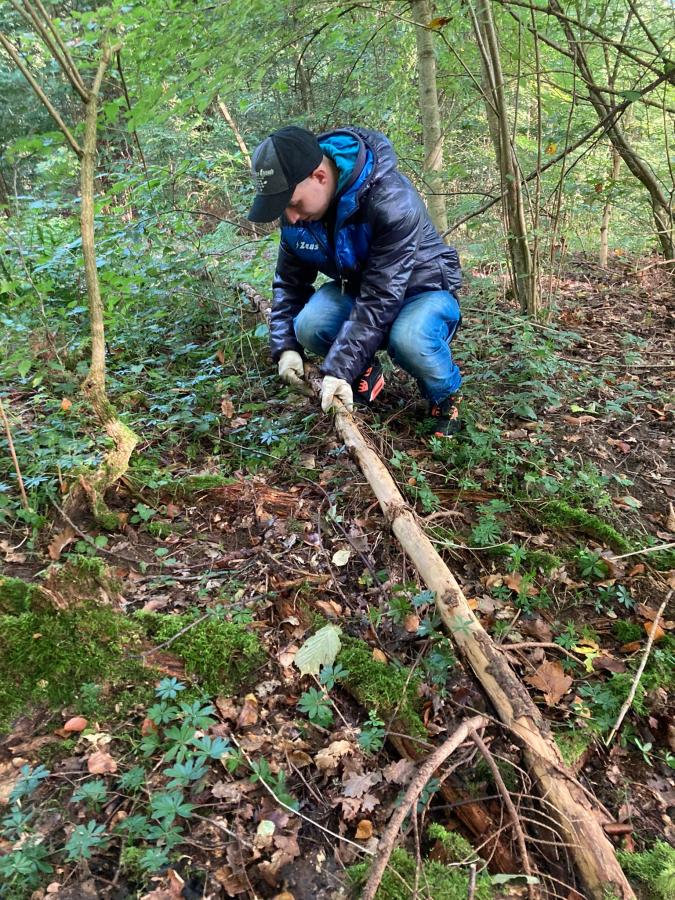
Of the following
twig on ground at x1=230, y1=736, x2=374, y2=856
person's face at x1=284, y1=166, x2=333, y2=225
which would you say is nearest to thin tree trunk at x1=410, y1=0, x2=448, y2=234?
person's face at x1=284, y1=166, x2=333, y2=225

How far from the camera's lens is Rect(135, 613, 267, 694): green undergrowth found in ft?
6.18

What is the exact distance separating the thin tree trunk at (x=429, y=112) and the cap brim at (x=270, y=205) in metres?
3.04

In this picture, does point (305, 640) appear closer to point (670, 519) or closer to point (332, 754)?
point (332, 754)

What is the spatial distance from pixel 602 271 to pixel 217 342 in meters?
5.77

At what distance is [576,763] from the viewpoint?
1.82 m

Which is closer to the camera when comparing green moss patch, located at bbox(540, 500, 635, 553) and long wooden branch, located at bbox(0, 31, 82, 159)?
long wooden branch, located at bbox(0, 31, 82, 159)

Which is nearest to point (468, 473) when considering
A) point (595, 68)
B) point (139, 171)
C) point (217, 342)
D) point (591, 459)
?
point (591, 459)

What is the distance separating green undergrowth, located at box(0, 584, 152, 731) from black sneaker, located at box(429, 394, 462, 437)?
7.29 ft

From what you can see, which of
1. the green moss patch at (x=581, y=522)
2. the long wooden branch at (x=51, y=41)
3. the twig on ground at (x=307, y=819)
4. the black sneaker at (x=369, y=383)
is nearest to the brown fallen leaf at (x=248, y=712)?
the twig on ground at (x=307, y=819)

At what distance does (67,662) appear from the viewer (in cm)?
180

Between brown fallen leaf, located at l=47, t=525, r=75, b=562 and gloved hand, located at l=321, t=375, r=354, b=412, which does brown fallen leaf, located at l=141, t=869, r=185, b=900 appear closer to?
brown fallen leaf, located at l=47, t=525, r=75, b=562

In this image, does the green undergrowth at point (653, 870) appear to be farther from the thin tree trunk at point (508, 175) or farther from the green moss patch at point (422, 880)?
the thin tree trunk at point (508, 175)

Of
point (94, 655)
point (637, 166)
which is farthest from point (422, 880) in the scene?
point (637, 166)

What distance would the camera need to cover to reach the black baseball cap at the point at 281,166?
8.50 ft
